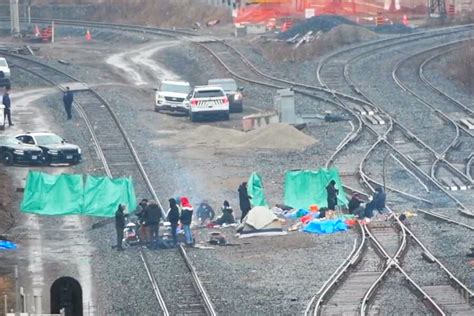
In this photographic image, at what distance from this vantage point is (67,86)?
166 feet

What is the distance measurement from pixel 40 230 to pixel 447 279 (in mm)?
9522

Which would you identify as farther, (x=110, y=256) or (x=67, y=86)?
(x=67, y=86)

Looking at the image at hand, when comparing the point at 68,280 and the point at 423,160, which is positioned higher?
the point at 68,280

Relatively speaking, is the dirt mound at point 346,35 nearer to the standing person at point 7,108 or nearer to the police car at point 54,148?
the standing person at point 7,108

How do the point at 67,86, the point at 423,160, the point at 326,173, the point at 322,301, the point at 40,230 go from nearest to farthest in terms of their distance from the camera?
the point at 322,301 < the point at 40,230 < the point at 326,173 < the point at 423,160 < the point at 67,86

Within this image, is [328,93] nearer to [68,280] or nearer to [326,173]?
[326,173]

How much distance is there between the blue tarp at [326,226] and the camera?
27281 millimetres

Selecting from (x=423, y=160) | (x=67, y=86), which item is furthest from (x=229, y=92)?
(x=423, y=160)

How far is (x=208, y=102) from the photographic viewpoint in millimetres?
43844

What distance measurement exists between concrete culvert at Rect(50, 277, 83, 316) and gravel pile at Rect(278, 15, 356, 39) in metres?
50.9

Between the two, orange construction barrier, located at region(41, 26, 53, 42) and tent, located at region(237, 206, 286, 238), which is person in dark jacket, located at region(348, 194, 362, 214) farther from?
orange construction barrier, located at region(41, 26, 53, 42)

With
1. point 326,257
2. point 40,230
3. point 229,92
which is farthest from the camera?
point 229,92

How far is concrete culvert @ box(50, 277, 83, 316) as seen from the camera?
12.1 meters

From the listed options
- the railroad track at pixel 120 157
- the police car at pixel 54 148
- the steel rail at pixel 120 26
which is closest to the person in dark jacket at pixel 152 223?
the railroad track at pixel 120 157
